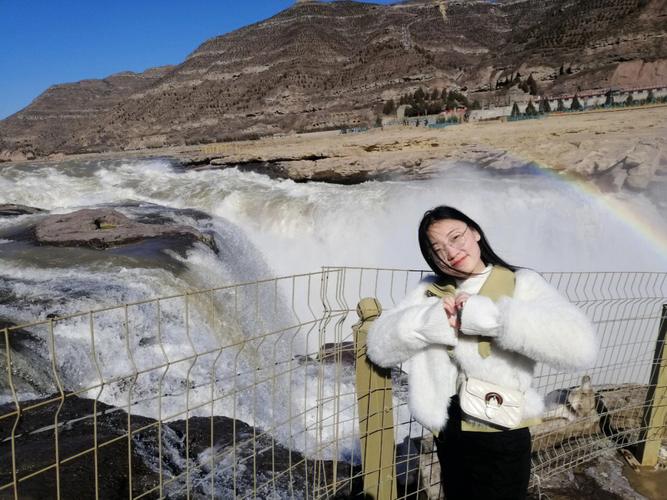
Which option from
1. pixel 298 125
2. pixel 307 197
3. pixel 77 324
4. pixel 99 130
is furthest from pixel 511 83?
pixel 99 130

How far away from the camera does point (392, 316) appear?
5.19 feet

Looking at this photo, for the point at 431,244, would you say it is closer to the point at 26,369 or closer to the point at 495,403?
the point at 495,403

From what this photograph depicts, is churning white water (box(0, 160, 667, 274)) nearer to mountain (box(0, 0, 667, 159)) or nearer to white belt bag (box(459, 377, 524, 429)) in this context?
white belt bag (box(459, 377, 524, 429))

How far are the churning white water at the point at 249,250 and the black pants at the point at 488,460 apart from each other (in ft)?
6.47

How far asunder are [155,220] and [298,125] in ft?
173

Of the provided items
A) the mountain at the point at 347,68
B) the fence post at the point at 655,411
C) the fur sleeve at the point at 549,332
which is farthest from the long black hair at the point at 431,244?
the mountain at the point at 347,68

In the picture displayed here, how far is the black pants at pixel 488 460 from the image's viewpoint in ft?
4.99

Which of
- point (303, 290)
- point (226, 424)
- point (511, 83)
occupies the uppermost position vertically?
point (511, 83)

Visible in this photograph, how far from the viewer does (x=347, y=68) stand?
80812 millimetres

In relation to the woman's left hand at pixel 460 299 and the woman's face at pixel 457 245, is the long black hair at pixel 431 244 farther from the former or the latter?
the woman's left hand at pixel 460 299

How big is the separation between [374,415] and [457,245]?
829 mm

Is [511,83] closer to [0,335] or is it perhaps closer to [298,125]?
[298,125]

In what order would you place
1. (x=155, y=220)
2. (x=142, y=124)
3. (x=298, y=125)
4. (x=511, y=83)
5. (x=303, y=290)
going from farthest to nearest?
1. (x=142, y=124)
2. (x=298, y=125)
3. (x=511, y=83)
4. (x=155, y=220)
5. (x=303, y=290)

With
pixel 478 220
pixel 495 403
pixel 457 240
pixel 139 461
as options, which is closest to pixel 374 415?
pixel 495 403
